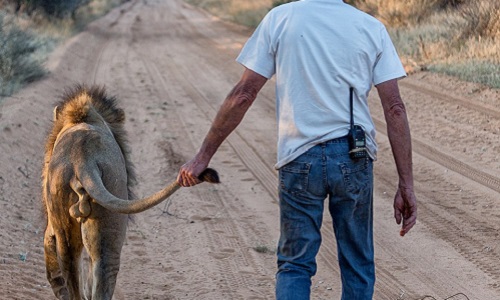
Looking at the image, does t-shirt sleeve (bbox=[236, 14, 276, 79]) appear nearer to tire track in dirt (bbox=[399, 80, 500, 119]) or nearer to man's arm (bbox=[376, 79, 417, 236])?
man's arm (bbox=[376, 79, 417, 236])

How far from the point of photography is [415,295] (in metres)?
6.14

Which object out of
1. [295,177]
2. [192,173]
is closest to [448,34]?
[295,177]

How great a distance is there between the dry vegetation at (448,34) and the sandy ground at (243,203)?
1.86ft

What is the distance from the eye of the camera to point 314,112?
4.23 meters

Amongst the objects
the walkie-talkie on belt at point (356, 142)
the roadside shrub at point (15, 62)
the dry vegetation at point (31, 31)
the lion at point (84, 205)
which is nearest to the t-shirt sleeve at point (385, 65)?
the walkie-talkie on belt at point (356, 142)

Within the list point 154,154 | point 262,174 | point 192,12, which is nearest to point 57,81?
point 154,154

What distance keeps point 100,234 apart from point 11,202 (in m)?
3.91

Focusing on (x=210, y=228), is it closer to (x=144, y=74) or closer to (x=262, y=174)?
(x=262, y=174)

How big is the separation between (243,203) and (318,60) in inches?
Answer: 189

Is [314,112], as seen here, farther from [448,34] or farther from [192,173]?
[448,34]

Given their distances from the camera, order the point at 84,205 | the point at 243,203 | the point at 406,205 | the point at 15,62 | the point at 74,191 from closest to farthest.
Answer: the point at 406,205, the point at 84,205, the point at 74,191, the point at 243,203, the point at 15,62

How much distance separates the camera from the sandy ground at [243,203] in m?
6.51

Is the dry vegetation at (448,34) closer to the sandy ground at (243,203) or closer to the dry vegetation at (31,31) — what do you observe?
the sandy ground at (243,203)

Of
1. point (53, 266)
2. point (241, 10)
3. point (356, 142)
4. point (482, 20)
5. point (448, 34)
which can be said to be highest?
point (356, 142)
